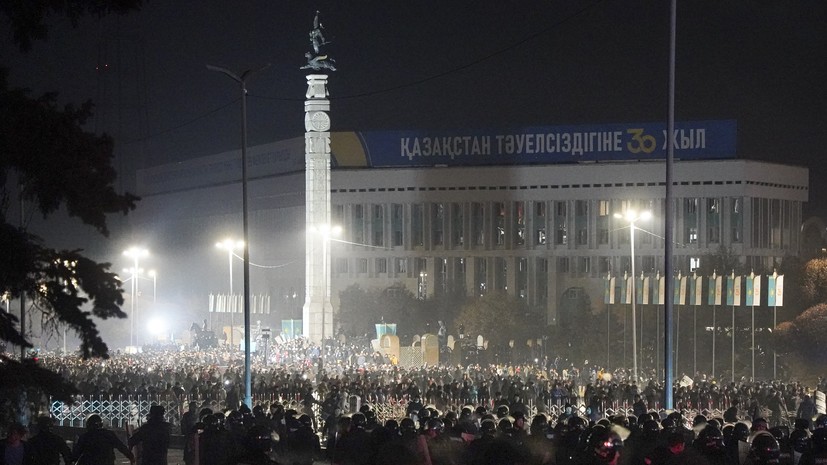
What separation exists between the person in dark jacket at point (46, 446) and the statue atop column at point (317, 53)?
262 feet

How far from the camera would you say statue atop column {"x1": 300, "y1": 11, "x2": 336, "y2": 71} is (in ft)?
314

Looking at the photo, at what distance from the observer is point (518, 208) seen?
129 m

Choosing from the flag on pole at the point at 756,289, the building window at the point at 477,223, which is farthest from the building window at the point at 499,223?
the flag on pole at the point at 756,289

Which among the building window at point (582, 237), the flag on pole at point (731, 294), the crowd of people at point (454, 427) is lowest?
the crowd of people at point (454, 427)

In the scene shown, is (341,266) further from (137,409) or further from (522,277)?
(137,409)

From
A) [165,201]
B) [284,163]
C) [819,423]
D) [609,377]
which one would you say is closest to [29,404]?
[819,423]

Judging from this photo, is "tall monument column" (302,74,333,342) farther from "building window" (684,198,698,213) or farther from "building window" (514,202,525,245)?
"building window" (684,198,698,213)

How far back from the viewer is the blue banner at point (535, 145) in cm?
11831

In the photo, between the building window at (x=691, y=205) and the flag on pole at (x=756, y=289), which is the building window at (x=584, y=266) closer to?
the building window at (x=691, y=205)

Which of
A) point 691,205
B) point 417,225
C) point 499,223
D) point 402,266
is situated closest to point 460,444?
point 691,205

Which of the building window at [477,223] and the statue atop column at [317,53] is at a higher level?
the statue atop column at [317,53]

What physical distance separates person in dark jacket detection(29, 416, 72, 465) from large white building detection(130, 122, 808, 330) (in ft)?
330

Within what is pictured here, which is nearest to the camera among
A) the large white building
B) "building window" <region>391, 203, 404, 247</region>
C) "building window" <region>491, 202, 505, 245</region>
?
the large white building

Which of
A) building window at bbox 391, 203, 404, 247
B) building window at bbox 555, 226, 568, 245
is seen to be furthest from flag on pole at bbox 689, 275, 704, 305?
building window at bbox 391, 203, 404, 247
